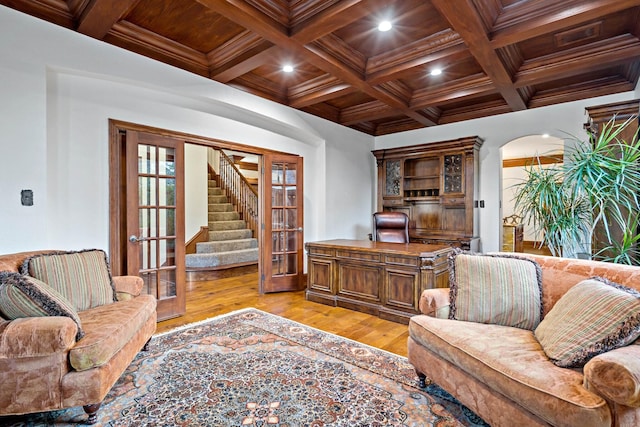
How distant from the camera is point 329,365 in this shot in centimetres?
245

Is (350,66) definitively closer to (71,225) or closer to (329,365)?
(329,365)

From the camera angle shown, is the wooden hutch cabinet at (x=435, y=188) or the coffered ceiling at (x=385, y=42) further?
the wooden hutch cabinet at (x=435, y=188)

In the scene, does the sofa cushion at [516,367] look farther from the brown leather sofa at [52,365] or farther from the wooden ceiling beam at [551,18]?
the wooden ceiling beam at [551,18]

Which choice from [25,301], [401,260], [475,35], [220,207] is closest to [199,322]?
[25,301]

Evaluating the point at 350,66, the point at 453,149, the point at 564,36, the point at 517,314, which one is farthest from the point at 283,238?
the point at 564,36

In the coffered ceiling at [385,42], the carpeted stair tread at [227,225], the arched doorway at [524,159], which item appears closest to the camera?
the coffered ceiling at [385,42]

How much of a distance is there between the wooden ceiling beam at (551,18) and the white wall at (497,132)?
2.20 m

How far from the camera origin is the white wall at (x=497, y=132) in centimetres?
449

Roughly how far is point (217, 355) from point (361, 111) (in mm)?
4070

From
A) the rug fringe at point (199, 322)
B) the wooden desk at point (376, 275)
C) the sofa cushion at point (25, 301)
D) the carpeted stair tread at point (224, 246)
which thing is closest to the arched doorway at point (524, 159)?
the wooden desk at point (376, 275)

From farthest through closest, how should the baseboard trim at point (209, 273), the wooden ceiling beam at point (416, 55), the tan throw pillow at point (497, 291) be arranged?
the baseboard trim at point (209, 273) → the wooden ceiling beam at point (416, 55) → the tan throw pillow at point (497, 291)

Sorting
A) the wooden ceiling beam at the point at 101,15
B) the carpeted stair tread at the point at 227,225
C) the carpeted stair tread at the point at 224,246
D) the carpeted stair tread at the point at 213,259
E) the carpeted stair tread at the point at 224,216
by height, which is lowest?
the carpeted stair tread at the point at 213,259

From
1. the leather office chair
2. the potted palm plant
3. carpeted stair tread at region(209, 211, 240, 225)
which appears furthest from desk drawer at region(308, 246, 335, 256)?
carpeted stair tread at region(209, 211, 240, 225)

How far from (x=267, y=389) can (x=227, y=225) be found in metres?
5.63
